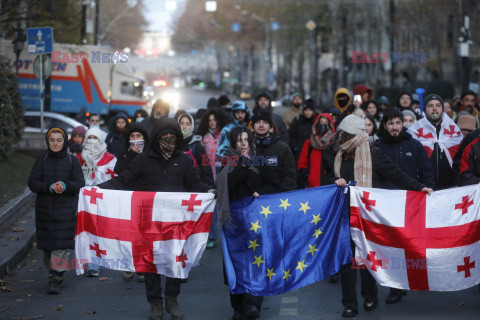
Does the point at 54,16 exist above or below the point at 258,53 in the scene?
below

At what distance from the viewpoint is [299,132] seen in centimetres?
1492

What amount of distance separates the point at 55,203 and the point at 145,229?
1.64 m

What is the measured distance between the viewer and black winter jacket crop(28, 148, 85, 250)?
997 cm

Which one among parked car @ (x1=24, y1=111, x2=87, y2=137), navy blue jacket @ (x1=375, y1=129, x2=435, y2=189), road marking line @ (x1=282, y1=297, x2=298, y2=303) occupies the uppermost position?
parked car @ (x1=24, y1=111, x2=87, y2=137)

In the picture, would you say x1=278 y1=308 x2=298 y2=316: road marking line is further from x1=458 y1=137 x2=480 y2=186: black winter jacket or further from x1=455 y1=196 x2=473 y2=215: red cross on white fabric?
x1=458 y1=137 x2=480 y2=186: black winter jacket

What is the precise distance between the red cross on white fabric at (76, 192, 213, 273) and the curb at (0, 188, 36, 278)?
2621mm

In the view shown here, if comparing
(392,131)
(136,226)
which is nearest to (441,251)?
(392,131)

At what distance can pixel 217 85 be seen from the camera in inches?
5226

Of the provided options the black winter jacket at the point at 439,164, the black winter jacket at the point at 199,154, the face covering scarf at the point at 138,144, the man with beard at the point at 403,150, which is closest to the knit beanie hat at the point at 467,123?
the black winter jacket at the point at 439,164

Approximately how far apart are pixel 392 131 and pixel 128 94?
37047 millimetres

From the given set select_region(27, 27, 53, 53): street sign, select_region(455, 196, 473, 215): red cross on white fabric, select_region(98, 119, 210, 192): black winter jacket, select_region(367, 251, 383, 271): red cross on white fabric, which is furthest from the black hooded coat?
select_region(27, 27, 53, 53): street sign

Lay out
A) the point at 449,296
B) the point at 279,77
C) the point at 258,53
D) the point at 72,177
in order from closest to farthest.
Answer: the point at 449,296 < the point at 72,177 < the point at 279,77 < the point at 258,53

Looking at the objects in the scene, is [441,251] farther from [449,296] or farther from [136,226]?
[136,226]

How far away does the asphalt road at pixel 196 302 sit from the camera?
8688 mm
